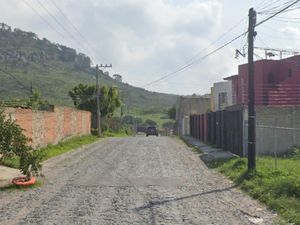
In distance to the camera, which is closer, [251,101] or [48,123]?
[251,101]

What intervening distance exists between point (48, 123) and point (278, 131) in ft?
45.0

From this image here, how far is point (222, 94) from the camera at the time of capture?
6166 centimetres

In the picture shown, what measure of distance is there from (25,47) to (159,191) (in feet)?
293

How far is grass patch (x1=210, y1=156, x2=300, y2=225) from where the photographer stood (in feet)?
37.5

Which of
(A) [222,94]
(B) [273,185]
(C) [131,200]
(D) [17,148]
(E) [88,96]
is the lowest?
(C) [131,200]

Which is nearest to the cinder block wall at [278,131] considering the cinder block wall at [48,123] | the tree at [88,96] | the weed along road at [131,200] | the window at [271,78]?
the weed along road at [131,200]

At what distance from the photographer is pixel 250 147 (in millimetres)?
17250

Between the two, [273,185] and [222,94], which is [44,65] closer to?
[222,94]

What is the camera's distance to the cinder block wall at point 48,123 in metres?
25.7

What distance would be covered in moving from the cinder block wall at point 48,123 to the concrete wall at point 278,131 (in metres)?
10.8

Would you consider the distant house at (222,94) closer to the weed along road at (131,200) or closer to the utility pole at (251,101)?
the weed along road at (131,200)

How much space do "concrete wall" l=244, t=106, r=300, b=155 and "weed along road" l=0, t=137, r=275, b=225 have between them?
22.0 feet

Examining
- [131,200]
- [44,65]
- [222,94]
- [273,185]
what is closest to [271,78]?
[222,94]

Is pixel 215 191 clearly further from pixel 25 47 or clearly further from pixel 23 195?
pixel 25 47
